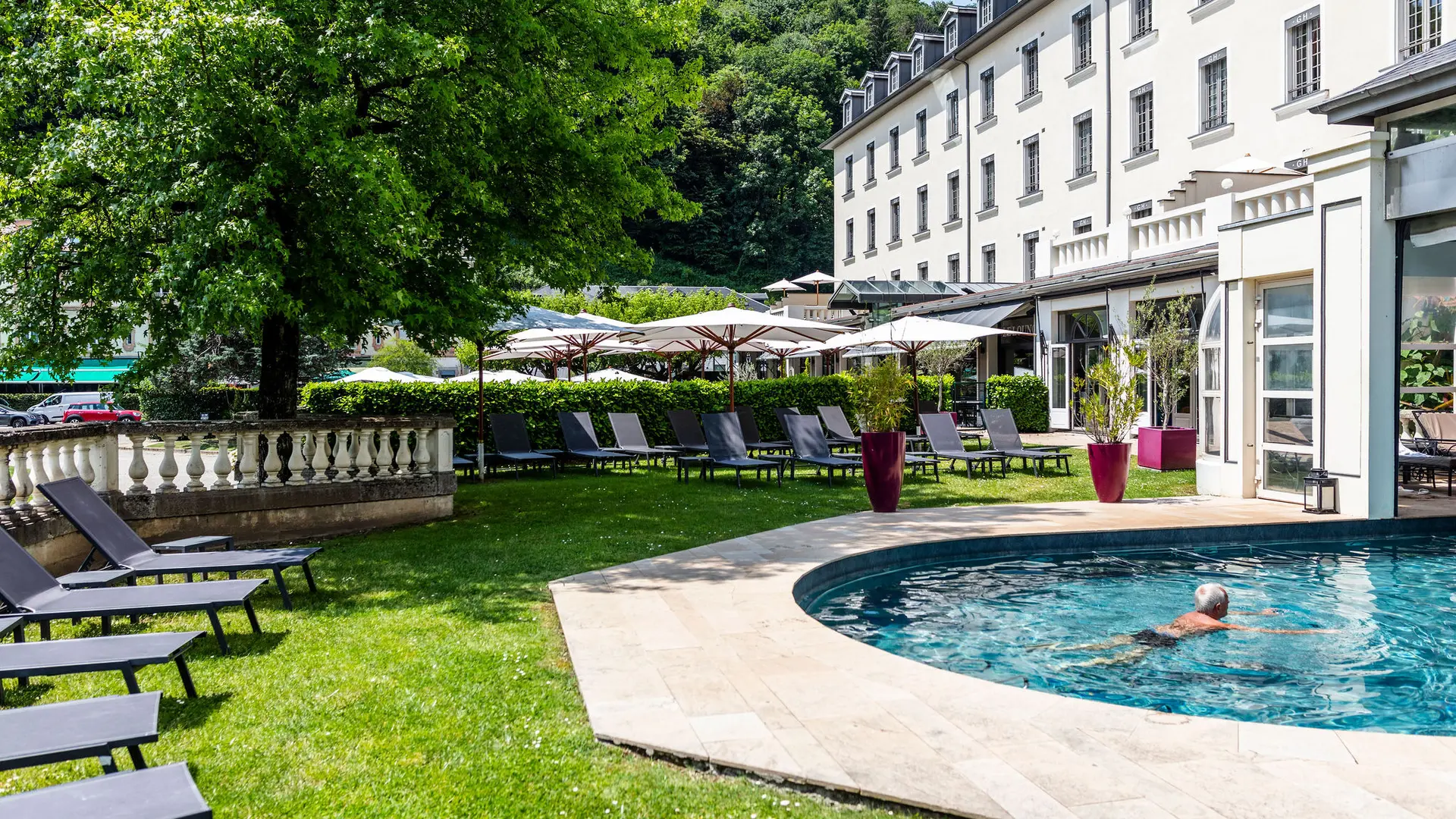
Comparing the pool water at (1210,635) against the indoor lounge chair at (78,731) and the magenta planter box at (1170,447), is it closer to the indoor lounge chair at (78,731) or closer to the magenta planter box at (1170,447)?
the indoor lounge chair at (78,731)

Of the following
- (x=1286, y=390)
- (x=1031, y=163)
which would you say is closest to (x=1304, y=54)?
(x=1031, y=163)

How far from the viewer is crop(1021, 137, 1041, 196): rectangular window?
3100 centimetres

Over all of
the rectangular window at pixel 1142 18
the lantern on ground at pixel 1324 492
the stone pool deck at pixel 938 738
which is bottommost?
the stone pool deck at pixel 938 738

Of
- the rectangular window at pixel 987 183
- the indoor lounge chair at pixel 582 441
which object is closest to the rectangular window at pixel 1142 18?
the rectangular window at pixel 987 183

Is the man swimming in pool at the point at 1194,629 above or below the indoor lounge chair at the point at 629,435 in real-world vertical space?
below

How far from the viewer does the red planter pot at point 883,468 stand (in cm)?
1141

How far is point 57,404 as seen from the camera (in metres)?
46.3

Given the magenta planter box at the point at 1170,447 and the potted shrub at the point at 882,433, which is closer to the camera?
the potted shrub at the point at 882,433

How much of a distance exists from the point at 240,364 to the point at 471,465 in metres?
18.0

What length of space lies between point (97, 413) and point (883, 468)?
131ft

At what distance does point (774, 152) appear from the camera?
214ft

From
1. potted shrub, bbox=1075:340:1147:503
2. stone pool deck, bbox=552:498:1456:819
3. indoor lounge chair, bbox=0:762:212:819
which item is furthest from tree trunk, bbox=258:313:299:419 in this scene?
potted shrub, bbox=1075:340:1147:503

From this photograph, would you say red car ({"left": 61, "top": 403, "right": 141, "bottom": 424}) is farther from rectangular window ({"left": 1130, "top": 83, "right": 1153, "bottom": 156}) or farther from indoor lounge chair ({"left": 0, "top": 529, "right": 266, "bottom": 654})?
rectangular window ({"left": 1130, "top": 83, "right": 1153, "bottom": 156})

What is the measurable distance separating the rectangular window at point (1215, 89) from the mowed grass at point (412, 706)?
799 inches
